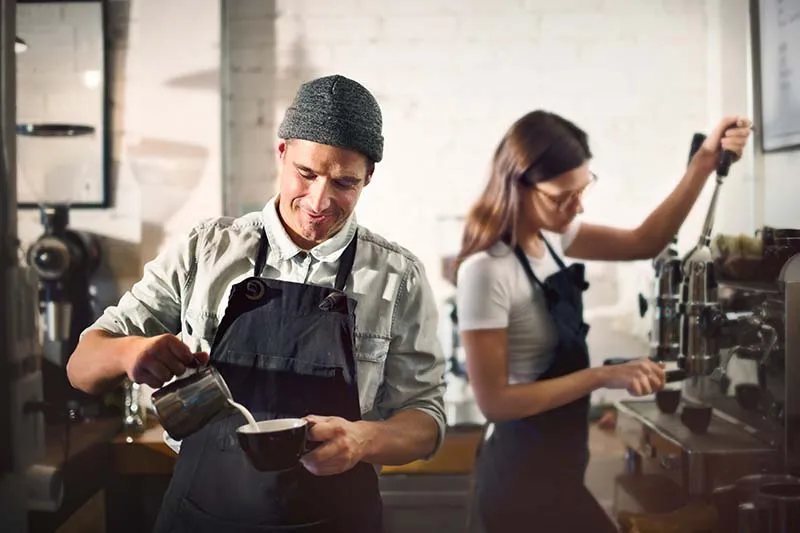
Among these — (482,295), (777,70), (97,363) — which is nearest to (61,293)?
(97,363)

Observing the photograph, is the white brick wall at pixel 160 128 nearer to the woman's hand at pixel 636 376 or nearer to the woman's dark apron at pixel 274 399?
the woman's dark apron at pixel 274 399

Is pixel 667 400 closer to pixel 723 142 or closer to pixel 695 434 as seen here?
pixel 695 434

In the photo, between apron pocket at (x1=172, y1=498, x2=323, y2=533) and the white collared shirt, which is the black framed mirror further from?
apron pocket at (x1=172, y1=498, x2=323, y2=533)

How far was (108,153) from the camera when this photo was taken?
1456mm

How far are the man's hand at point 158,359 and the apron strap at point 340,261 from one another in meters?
0.19

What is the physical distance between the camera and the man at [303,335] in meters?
1.26

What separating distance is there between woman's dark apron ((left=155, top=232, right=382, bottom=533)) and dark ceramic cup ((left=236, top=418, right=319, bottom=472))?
4.9 inches

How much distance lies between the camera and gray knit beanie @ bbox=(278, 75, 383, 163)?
1253mm

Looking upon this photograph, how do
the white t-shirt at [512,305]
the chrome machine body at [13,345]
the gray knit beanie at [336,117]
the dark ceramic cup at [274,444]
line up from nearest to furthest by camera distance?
the dark ceramic cup at [274,444] < the gray knit beanie at [336,117] < the white t-shirt at [512,305] < the chrome machine body at [13,345]

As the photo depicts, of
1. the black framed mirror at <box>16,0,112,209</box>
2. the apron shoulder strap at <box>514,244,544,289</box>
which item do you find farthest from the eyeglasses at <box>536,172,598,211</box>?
the black framed mirror at <box>16,0,112,209</box>

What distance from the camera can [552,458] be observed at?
142 centimetres

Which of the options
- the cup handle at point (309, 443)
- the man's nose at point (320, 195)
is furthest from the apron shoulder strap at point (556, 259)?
the cup handle at point (309, 443)

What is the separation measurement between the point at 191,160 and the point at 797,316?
1.18 metres

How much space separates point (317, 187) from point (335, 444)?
0.43m
